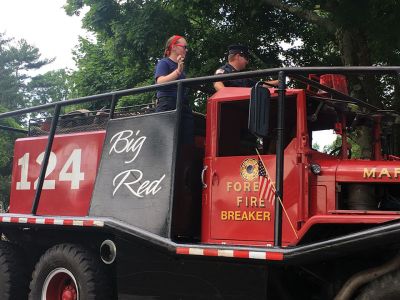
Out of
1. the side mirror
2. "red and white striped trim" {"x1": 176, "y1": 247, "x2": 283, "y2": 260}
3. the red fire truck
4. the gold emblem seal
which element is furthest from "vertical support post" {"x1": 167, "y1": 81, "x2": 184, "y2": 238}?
the side mirror

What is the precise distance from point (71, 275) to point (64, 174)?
4.10 ft

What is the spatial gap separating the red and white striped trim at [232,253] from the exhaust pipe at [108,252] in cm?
108

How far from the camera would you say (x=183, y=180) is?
5.61 metres

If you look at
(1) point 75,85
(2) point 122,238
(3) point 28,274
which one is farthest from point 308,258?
(1) point 75,85

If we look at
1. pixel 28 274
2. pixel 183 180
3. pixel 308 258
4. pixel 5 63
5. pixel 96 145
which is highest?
pixel 5 63

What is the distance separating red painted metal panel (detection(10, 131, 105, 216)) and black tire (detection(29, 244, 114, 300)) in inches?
18.8

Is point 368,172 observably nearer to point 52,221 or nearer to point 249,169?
point 249,169

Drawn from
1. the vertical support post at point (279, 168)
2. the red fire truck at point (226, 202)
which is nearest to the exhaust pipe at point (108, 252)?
the red fire truck at point (226, 202)

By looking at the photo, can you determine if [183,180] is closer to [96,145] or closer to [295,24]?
[96,145]

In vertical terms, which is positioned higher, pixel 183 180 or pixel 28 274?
pixel 183 180

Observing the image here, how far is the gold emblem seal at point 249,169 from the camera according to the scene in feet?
17.0

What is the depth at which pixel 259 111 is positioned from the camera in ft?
15.6

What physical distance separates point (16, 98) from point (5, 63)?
4746mm

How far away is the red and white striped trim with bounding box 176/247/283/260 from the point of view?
4687 mm
